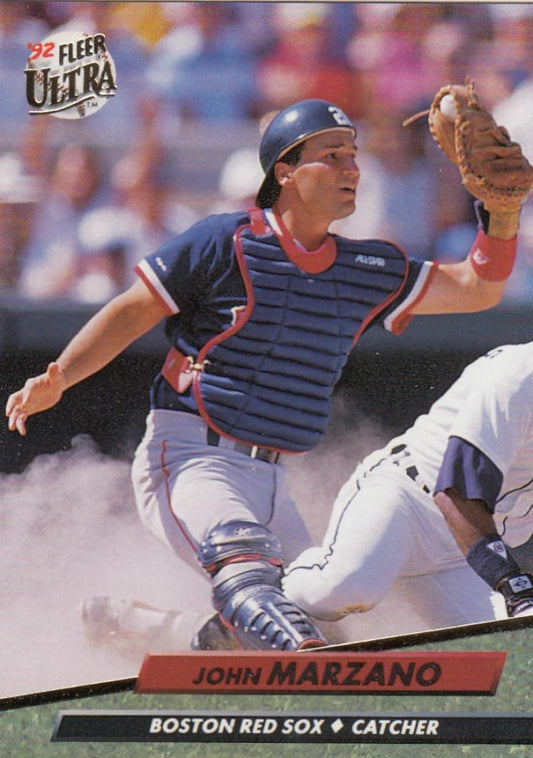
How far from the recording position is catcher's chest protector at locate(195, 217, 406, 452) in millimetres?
3309

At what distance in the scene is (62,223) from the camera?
328 cm

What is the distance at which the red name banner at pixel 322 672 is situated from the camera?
330 cm

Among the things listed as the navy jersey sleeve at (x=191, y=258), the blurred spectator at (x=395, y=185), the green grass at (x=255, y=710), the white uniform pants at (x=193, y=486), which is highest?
the blurred spectator at (x=395, y=185)

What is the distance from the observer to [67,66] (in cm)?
324

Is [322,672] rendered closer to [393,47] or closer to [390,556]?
[390,556]

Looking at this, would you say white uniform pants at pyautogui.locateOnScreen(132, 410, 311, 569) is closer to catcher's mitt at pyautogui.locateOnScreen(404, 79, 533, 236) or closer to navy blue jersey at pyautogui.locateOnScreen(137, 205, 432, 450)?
navy blue jersey at pyautogui.locateOnScreen(137, 205, 432, 450)

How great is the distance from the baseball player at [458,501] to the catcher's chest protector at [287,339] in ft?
0.82

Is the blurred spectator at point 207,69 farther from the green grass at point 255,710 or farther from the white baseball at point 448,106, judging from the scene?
the green grass at point 255,710

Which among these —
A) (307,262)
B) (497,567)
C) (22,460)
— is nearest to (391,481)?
(497,567)

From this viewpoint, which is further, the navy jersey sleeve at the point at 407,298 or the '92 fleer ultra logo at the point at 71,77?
the navy jersey sleeve at the point at 407,298

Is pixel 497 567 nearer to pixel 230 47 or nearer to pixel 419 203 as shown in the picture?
pixel 419 203

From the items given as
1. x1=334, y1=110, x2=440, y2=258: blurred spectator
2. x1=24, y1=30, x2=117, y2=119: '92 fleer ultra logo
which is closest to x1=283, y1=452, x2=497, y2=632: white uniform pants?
x1=334, y1=110, x2=440, y2=258: blurred spectator

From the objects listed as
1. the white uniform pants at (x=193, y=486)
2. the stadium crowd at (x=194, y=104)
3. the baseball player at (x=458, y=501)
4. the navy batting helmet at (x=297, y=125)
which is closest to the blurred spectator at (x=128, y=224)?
the stadium crowd at (x=194, y=104)

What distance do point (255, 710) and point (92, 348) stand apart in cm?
110
